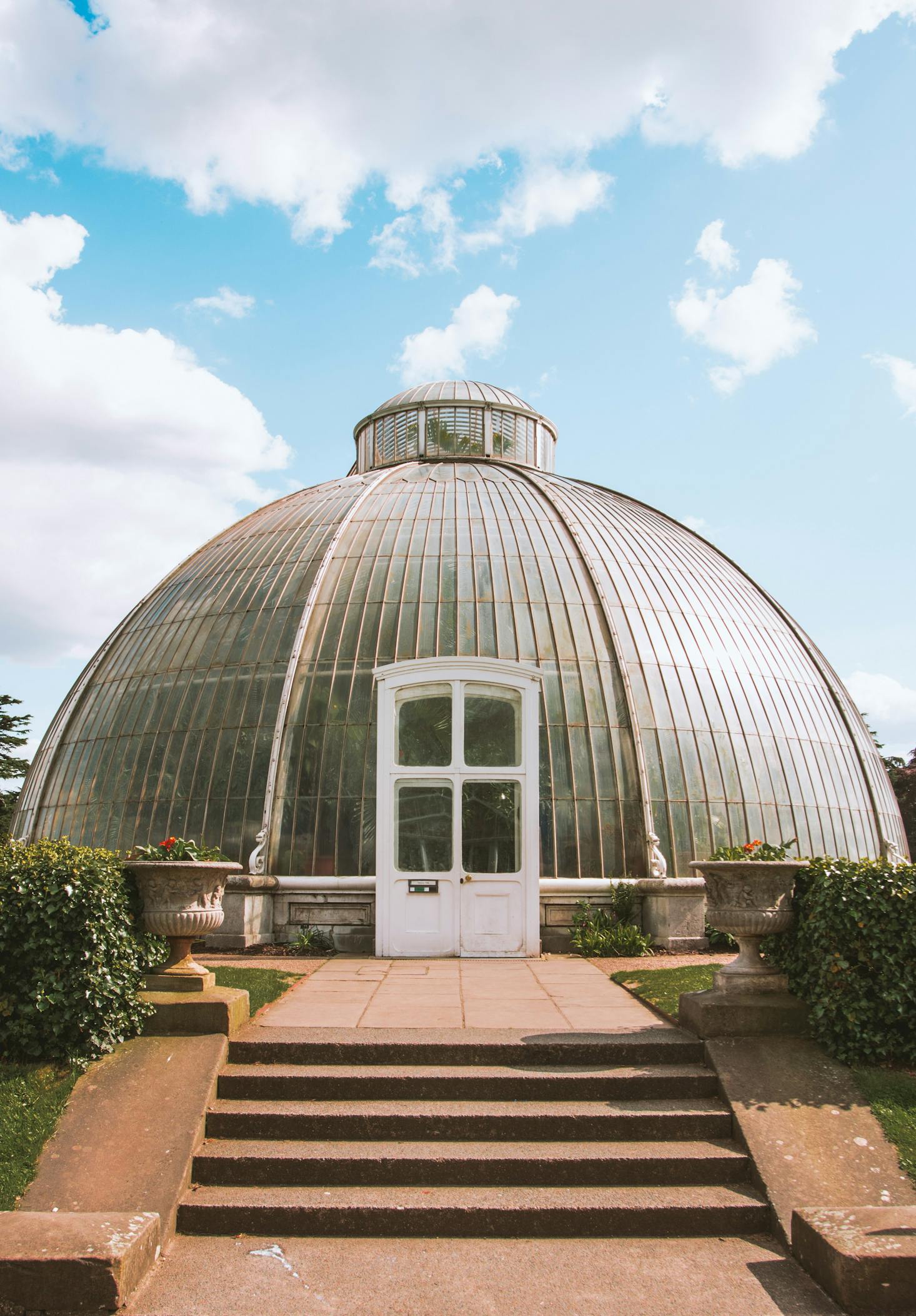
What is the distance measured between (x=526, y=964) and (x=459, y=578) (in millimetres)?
6938

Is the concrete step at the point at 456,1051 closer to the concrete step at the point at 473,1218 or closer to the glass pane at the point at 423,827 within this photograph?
the concrete step at the point at 473,1218

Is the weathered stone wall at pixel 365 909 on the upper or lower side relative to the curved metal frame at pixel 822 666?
lower

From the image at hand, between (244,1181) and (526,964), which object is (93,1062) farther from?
(526,964)

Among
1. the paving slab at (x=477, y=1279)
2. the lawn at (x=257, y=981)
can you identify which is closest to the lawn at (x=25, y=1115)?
the paving slab at (x=477, y=1279)

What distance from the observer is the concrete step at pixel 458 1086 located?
7.20 m

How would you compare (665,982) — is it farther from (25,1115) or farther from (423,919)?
(25,1115)

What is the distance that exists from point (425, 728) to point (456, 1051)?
6.85m

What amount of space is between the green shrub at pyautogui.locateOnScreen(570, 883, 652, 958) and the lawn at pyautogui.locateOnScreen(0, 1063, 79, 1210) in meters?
8.48

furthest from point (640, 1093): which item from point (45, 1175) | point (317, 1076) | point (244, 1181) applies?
point (45, 1175)

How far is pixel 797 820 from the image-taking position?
16.5 m

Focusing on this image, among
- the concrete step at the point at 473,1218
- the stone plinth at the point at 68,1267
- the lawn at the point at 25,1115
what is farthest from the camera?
the lawn at the point at 25,1115

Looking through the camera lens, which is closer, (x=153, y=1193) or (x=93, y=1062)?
(x=153, y=1193)

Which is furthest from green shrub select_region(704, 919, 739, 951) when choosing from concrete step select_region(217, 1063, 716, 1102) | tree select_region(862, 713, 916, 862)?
tree select_region(862, 713, 916, 862)

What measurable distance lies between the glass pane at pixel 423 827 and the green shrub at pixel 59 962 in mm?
6293
